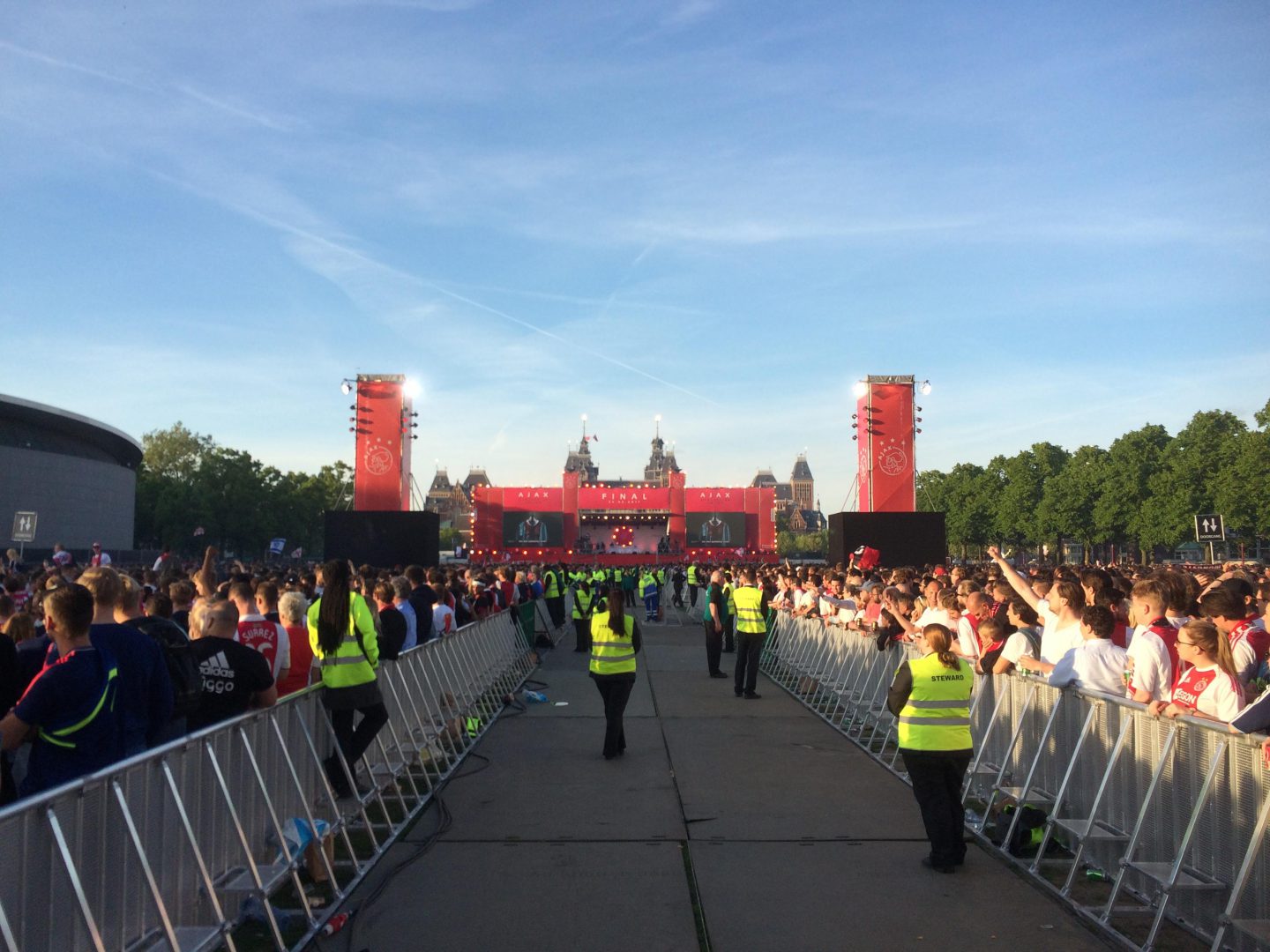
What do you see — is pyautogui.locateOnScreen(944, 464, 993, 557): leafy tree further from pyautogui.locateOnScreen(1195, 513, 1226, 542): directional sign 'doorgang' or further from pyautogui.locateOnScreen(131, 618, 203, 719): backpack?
pyautogui.locateOnScreen(131, 618, 203, 719): backpack

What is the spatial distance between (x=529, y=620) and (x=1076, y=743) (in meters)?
16.6

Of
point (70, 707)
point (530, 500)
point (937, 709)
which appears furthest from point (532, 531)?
point (70, 707)

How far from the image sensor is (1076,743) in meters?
6.63

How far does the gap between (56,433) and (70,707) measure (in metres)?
56.9

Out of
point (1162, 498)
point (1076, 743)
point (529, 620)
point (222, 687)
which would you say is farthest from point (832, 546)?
point (1162, 498)

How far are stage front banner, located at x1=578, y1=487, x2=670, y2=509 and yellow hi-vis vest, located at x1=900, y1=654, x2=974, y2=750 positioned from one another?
220ft

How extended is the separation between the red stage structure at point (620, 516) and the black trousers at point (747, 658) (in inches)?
1958

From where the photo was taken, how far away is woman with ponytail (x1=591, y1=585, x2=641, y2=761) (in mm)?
10695

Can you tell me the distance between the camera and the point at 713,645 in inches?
687

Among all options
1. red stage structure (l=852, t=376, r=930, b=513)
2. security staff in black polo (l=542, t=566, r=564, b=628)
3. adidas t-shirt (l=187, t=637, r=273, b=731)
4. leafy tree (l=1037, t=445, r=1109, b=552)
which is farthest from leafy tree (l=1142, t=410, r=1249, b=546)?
adidas t-shirt (l=187, t=637, r=273, b=731)

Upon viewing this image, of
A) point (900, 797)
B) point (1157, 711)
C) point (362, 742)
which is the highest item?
point (1157, 711)

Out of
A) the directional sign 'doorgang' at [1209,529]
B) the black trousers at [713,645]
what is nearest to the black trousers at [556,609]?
the black trousers at [713,645]

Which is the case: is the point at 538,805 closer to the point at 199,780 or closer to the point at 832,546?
the point at 199,780

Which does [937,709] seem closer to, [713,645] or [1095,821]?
[1095,821]
